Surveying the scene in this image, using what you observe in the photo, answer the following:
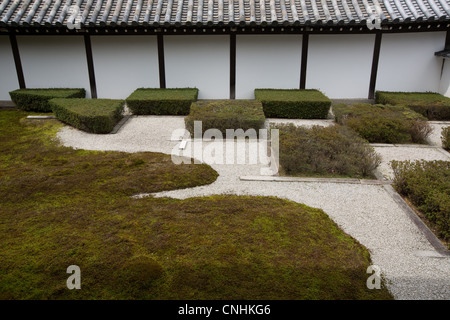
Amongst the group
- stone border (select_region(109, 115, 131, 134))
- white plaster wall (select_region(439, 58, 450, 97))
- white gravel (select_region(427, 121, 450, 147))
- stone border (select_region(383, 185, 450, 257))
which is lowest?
stone border (select_region(383, 185, 450, 257))

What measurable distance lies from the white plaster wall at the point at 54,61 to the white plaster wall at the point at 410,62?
35.5 ft

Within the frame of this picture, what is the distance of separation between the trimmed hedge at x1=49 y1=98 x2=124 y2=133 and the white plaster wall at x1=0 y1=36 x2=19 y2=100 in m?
3.14

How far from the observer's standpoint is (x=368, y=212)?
5.94m

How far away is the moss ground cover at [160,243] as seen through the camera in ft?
13.5

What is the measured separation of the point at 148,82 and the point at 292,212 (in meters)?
9.12

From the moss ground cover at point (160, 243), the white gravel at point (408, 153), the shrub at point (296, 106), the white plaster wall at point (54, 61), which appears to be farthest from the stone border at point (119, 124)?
the white gravel at point (408, 153)

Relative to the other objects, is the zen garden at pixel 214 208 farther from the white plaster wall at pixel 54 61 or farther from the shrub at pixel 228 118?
the white plaster wall at pixel 54 61

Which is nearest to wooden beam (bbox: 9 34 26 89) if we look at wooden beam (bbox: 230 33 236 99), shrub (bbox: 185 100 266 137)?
shrub (bbox: 185 100 266 137)

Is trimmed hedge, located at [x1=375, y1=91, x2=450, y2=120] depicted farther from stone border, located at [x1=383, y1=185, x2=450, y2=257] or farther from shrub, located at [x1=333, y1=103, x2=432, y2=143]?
stone border, located at [x1=383, y1=185, x2=450, y2=257]

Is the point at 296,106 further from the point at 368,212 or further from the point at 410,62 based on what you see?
the point at 368,212

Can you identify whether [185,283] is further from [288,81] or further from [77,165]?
[288,81]

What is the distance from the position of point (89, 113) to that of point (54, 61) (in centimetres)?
433

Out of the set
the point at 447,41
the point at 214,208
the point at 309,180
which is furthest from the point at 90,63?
the point at 447,41

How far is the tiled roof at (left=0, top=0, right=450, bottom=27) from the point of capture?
460 inches
